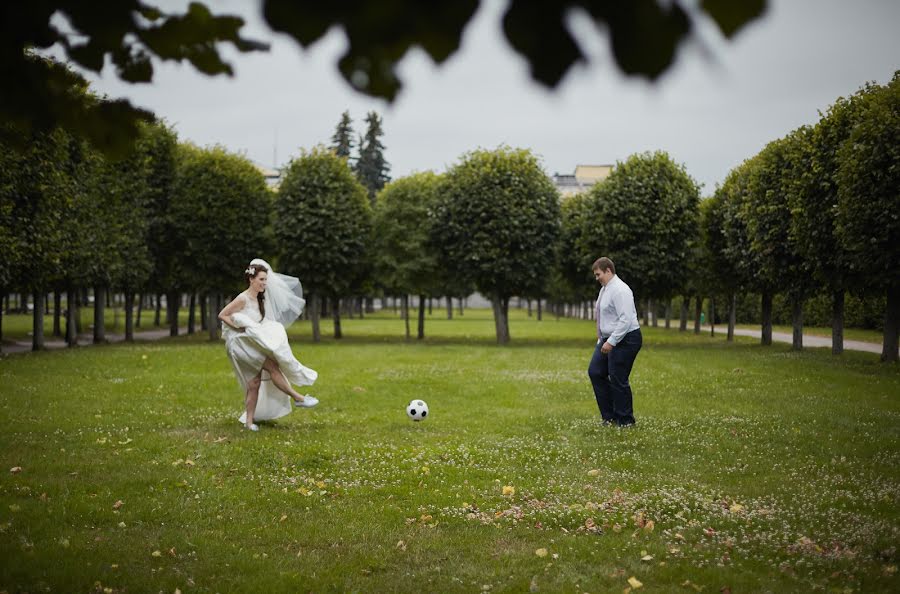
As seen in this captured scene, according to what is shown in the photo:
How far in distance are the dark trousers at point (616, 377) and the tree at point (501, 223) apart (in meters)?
26.6

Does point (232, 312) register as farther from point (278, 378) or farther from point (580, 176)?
point (580, 176)

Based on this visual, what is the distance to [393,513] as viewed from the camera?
26.5ft

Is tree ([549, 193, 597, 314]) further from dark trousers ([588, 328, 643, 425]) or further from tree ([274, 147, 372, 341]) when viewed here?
dark trousers ([588, 328, 643, 425])

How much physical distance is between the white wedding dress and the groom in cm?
531

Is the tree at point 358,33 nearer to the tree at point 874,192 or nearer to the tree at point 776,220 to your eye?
the tree at point 874,192

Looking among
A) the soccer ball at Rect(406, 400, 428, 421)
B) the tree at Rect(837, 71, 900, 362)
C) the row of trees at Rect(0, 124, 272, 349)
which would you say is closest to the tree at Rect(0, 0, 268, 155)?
the soccer ball at Rect(406, 400, 428, 421)

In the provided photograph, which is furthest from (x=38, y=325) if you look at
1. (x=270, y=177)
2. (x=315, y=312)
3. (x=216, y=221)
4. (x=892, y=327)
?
(x=270, y=177)

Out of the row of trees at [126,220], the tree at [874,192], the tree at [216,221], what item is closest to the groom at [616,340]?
the tree at [874,192]

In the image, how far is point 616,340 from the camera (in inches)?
518

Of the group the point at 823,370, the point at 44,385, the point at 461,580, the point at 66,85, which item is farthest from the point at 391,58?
the point at 823,370

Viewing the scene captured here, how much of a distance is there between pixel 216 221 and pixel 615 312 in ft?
114

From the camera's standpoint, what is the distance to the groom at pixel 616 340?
520 inches

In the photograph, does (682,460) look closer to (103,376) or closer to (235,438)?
(235,438)

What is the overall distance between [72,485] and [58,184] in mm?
24544
